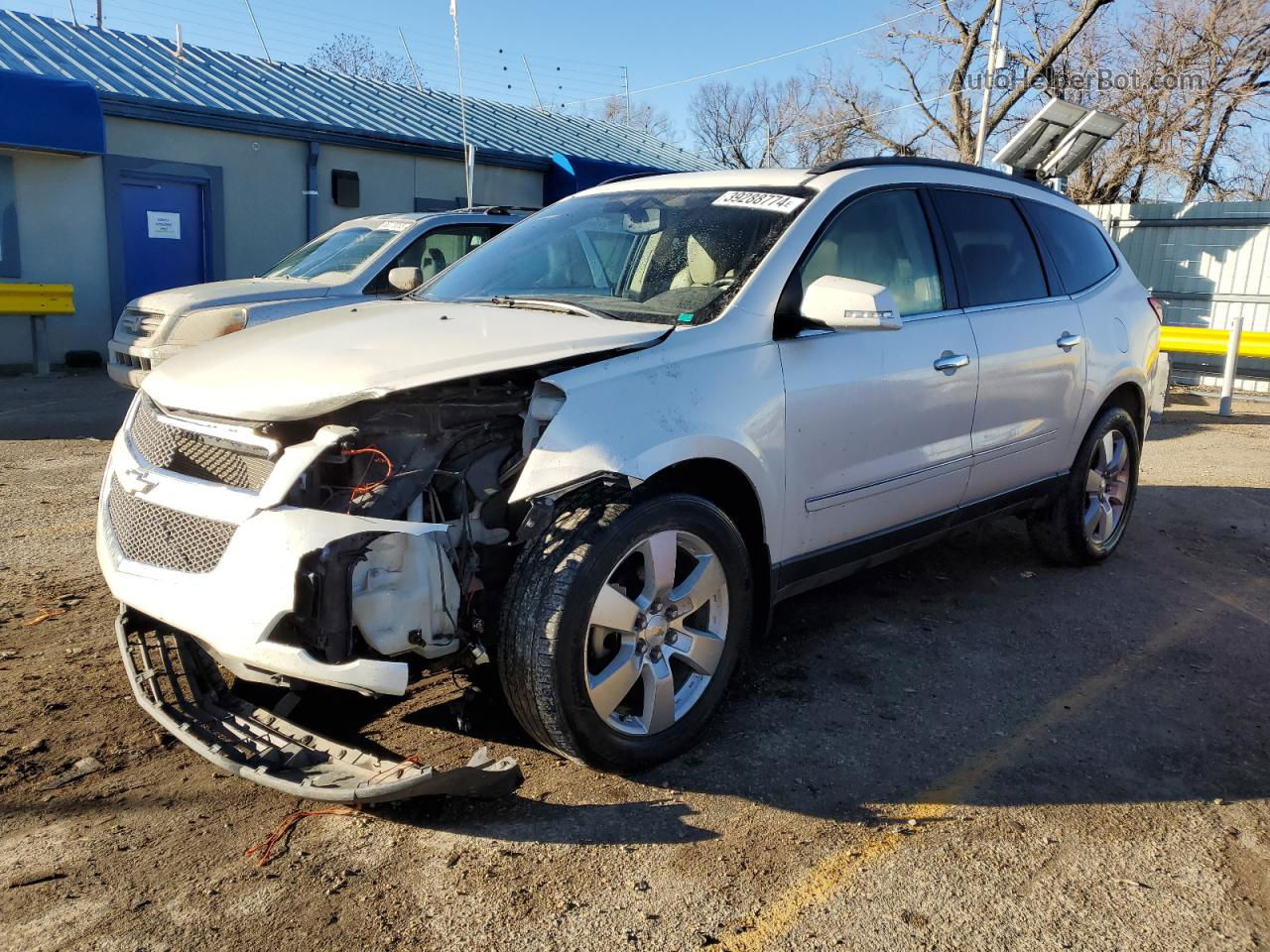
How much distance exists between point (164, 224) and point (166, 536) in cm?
1316

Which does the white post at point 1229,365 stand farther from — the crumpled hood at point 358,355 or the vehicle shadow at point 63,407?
the vehicle shadow at point 63,407

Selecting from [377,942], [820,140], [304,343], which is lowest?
[377,942]

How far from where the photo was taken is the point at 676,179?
4.59m

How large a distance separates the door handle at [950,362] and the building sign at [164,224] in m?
13.3

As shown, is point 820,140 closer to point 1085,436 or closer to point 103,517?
point 1085,436

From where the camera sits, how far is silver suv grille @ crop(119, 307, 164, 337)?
833 cm

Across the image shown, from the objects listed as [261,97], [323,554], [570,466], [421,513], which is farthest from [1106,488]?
[261,97]

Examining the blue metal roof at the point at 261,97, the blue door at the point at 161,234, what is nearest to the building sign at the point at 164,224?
the blue door at the point at 161,234

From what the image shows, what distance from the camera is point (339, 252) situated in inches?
364

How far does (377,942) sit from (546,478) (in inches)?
49.4

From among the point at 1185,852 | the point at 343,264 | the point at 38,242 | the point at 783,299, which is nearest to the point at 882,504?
the point at 783,299

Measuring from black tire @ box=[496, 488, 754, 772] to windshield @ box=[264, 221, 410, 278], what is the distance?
6.29 meters

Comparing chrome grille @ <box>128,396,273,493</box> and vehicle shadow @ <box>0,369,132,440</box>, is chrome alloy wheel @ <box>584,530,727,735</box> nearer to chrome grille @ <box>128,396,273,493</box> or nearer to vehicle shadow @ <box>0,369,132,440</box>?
chrome grille @ <box>128,396,273,493</box>

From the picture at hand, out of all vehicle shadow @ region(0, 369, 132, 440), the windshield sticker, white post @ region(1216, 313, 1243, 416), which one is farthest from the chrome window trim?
white post @ region(1216, 313, 1243, 416)
